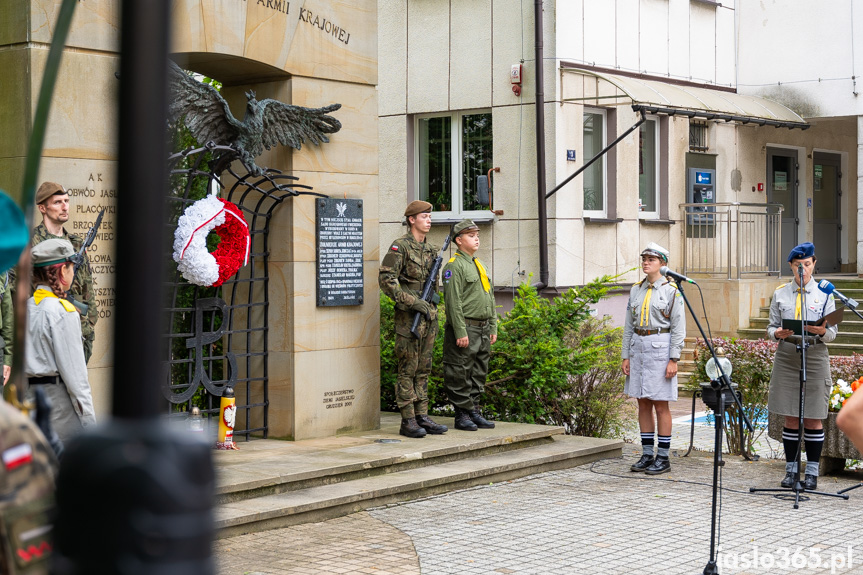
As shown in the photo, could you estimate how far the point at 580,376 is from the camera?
11.5 m

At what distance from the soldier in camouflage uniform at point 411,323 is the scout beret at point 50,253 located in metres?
4.45

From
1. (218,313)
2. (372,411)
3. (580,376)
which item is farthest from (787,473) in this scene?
(218,313)

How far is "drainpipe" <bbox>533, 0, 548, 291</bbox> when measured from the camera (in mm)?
16547

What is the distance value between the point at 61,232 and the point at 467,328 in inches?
172

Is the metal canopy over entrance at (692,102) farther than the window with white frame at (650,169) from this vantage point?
No

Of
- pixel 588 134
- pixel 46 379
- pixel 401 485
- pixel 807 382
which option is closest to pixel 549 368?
pixel 807 382

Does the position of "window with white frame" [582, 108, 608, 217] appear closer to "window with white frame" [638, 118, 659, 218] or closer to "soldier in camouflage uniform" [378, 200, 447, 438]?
"window with white frame" [638, 118, 659, 218]

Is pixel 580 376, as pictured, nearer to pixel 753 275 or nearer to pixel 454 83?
pixel 454 83

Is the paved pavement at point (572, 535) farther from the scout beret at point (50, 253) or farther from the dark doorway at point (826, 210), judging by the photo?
the dark doorway at point (826, 210)

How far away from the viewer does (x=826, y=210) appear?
24.1 m

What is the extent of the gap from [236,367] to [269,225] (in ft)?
4.40

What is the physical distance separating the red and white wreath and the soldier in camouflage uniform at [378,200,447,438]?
146cm

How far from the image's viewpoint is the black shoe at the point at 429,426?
1027cm

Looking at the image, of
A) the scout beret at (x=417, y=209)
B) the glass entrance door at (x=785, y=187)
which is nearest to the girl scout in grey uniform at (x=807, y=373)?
the scout beret at (x=417, y=209)
